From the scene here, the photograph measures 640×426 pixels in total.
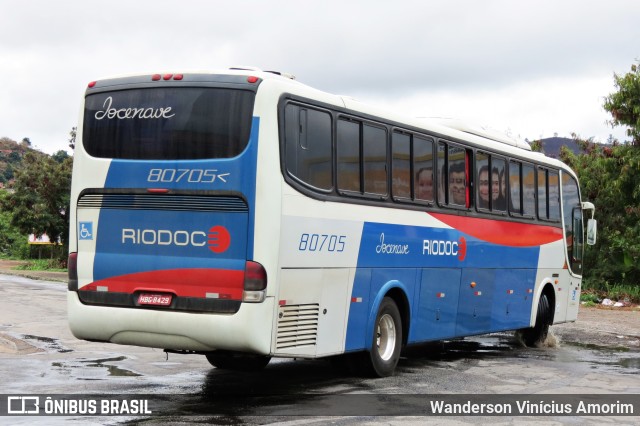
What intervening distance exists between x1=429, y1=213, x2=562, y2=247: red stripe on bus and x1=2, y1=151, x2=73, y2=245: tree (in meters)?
32.2

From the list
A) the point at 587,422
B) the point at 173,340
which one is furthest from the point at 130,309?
the point at 587,422

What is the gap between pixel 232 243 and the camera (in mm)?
10078

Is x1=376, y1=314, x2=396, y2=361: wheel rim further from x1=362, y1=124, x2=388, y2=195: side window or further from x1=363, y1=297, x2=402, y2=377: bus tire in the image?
x1=362, y1=124, x2=388, y2=195: side window

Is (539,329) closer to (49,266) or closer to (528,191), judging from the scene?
(528,191)

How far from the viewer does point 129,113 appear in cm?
1083

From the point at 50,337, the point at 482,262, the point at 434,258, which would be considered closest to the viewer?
the point at 434,258

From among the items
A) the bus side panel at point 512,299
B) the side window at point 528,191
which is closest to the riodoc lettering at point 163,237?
the bus side panel at point 512,299

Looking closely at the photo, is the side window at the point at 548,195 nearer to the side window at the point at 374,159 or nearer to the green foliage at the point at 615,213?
the side window at the point at 374,159

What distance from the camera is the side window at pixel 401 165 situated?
507 inches

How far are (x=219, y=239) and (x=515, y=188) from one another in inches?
316

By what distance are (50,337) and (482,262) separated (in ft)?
24.0

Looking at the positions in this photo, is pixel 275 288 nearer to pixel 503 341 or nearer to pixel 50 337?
pixel 50 337

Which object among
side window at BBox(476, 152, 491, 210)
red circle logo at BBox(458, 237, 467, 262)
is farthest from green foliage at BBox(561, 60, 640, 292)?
red circle logo at BBox(458, 237, 467, 262)

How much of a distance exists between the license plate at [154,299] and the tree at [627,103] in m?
22.5
